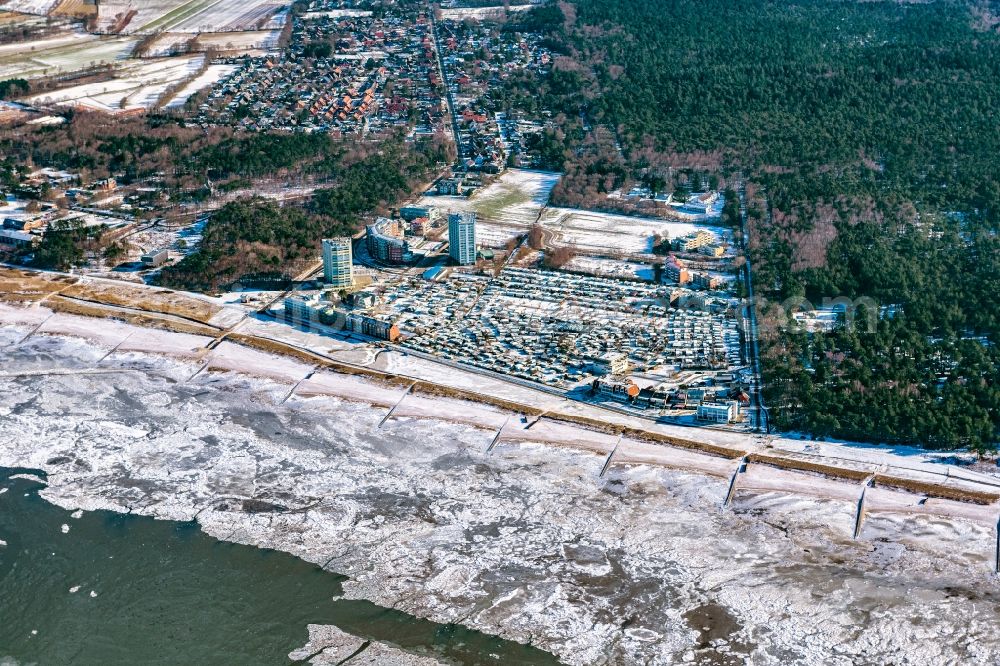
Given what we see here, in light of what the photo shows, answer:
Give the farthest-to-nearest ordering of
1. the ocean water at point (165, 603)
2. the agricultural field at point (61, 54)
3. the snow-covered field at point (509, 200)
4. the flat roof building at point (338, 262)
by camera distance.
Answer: the agricultural field at point (61, 54) < the snow-covered field at point (509, 200) < the flat roof building at point (338, 262) < the ocean water at point (165, 603)

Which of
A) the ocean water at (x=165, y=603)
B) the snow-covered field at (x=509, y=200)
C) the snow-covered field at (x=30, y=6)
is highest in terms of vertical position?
the snow-covered field at (x=30, y=6)

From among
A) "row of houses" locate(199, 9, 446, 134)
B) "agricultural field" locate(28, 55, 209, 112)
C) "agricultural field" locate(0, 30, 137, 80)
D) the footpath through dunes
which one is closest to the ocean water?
the footpath through dunes

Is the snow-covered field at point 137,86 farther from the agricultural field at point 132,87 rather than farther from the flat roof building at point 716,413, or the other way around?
the flat roof building at point 716,413

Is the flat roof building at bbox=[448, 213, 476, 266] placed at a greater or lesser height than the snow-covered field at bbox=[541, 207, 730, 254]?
greater

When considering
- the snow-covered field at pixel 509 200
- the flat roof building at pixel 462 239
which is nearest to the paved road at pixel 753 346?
the snow-covered field at pixel 509 200

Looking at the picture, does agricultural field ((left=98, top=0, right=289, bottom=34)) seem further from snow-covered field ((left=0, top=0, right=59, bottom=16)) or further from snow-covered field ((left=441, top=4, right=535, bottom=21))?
snow-covered field ((left=441, top=4, right=535, bottom=21))

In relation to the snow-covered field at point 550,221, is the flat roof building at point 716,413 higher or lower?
lower
